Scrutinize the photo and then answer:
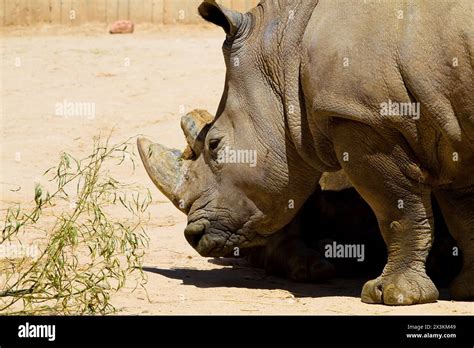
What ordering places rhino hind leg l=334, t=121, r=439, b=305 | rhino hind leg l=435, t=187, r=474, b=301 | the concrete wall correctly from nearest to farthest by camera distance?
rhino hind leg l=334, t=121, r=439, b=305 → rhino hind leg l=435, t=187, r=474, b=301 → the concrete wall

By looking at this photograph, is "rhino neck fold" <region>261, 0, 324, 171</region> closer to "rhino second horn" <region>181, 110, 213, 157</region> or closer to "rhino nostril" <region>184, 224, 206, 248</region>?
"rhino second horn" <region>181, 110, 213, 157</region>

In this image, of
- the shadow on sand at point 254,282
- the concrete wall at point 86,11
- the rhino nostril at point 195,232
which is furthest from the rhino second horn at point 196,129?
the concrete wall at point 86,11

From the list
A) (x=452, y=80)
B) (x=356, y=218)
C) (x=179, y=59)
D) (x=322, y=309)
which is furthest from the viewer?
(x=179, y=59)

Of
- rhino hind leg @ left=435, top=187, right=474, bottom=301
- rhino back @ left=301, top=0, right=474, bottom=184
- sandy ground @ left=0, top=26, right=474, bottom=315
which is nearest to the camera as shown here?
rhino back @ left=301, top=0, right=474, bottom=184

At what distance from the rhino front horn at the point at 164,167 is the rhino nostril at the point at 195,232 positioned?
21cm

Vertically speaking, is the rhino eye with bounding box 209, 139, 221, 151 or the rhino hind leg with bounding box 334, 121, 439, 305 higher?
the rhino eye with bounding box 209, 139, 221, 151

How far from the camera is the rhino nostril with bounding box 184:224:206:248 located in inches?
357

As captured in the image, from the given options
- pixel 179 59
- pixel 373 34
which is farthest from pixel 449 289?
pixel 179 59

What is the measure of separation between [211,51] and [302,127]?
854 centimetres

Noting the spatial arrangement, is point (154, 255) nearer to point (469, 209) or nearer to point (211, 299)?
point (211, 299)

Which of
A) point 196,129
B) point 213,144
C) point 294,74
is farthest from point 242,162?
point 294,74

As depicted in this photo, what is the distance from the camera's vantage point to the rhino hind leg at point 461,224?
838 centimetres

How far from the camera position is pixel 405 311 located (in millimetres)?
7945

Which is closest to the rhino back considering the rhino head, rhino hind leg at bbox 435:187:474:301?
rhino hind leg at bbox 435:187:474:301
